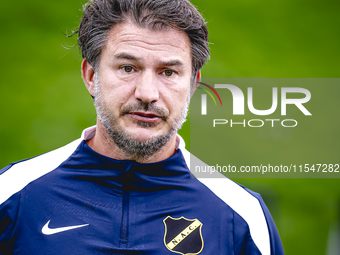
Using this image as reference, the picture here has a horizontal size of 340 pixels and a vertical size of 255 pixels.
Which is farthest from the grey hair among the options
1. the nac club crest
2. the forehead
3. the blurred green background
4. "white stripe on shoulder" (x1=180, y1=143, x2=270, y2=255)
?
the blurred green background

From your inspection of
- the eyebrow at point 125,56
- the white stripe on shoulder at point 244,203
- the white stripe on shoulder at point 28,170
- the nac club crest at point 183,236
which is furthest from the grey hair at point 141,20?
the nac club crest at point 183,236

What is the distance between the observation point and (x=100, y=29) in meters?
1.78

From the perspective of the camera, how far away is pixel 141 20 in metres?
1.69

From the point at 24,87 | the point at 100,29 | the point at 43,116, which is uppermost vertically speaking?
the point at 24,87

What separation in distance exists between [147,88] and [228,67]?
146 inches

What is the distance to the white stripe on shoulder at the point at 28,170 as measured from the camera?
1630mm

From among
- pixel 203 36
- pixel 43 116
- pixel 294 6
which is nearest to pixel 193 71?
pixel 203 36

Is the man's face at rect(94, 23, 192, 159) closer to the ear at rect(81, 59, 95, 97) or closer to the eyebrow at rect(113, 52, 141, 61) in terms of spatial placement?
the eyebrow at rect(113, 52, 141, 61)

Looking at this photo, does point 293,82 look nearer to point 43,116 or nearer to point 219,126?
point 219,126

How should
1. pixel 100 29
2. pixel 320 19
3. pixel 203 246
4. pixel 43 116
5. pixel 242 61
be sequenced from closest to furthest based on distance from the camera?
1. pixel 203 246
2. pixel 100 29
3. pixel 43 116
4. pixel 242 61
5. pixel 320 19

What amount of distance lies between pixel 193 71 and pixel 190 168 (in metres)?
0.47

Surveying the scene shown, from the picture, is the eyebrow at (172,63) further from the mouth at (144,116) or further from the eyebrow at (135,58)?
the mouth at (144,116)

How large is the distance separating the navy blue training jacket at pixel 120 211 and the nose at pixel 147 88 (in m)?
0.29

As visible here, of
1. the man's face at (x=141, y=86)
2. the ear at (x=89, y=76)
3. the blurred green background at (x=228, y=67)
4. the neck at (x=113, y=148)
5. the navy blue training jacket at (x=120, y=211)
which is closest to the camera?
the navy blue training jacket at (x=120, y=211)
